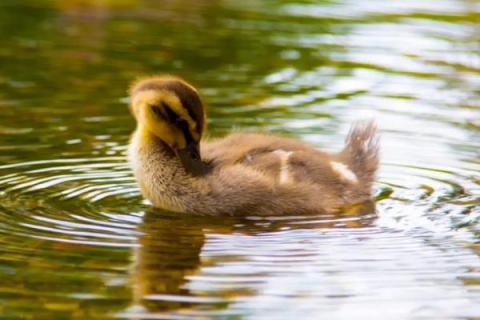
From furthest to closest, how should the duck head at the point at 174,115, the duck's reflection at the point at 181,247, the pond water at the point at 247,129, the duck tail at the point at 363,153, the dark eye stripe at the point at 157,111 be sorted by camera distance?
the duck tail at the point at 363,153 < the dark eye stripe at the point at 157,111 < the duck head at the point at 174,115 < the pond water at the point at 247,129 < the duck's reflection at the point at 181,247

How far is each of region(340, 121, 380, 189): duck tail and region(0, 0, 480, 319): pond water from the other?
0.18 metres

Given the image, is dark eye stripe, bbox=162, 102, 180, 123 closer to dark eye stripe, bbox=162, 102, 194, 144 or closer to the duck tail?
dark eye stripe, bbox=162, 102, 194, 144

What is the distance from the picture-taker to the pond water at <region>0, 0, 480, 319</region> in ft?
20.0

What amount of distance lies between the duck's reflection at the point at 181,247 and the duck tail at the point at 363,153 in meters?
0.35

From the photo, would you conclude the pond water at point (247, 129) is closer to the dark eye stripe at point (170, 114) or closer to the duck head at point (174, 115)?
the duck head at point (174, 115)

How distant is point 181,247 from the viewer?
6965 mm

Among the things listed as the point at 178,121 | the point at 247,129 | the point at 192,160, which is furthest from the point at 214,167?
the point at 247,129

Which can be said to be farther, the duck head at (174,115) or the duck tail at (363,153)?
the duck tail at (363,153)

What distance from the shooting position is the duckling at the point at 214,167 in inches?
301

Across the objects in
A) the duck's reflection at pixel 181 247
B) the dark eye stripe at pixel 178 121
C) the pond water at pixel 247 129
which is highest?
the dark eye stripe at pixel 178 121

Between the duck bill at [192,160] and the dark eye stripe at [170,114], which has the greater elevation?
the dark eye stripe at [170,114]

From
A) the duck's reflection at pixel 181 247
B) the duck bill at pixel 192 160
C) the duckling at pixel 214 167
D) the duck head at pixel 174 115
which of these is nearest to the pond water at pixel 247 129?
the duck's reflection at pixel 181 247

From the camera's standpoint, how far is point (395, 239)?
23.2 feet

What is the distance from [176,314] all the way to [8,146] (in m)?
3.68
